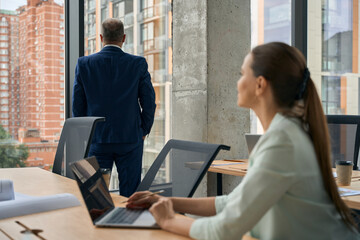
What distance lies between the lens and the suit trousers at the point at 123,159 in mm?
3193

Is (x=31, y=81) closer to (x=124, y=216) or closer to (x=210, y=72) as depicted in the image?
(x=210, y=72)

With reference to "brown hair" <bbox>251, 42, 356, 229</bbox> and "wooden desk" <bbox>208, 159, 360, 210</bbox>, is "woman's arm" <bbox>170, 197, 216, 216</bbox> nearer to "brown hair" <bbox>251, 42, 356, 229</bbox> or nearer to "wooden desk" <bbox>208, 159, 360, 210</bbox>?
"brown hair" <bbox>251, 42, 356, 229</bbox>

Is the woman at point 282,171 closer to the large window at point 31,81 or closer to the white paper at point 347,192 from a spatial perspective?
the white paper at point 347,192

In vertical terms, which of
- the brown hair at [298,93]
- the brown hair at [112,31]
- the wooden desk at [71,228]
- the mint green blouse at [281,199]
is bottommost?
the wooden desk at [71,228]

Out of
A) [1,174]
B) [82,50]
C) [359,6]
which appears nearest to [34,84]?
[82,50]

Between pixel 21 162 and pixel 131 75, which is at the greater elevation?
pixel 131 75

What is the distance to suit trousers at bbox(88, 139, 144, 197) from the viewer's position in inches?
126

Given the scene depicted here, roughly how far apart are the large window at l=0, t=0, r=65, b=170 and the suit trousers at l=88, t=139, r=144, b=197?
93 cm

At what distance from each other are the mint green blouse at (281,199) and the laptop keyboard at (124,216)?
0.26 metres

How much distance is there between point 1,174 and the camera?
2615 millimetres

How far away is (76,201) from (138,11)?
125 inches

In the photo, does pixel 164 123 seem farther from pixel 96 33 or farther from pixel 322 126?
pixel 322 126

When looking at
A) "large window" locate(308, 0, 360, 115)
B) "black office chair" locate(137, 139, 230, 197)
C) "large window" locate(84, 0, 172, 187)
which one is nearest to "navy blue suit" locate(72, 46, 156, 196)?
"large window" locate(84, 0, 172, 187)

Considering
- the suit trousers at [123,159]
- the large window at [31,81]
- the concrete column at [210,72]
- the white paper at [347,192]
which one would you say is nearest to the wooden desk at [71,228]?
the white paper at [347,192]
